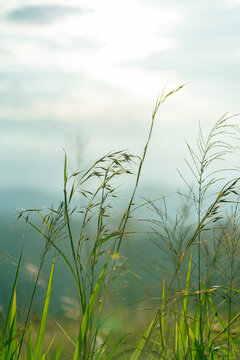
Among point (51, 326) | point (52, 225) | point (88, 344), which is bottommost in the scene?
point (51, 326)

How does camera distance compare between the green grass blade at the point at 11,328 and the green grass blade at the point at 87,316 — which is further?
the green grass blade at the point at 11,328

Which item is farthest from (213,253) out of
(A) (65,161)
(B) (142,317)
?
(B) (142,317)

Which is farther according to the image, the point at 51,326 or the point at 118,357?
the point at 51,326

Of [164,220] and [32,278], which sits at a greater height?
[164,220]

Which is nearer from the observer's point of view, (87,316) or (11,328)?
(87,316)

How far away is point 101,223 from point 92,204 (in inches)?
3.3

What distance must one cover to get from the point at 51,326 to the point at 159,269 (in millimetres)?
2010

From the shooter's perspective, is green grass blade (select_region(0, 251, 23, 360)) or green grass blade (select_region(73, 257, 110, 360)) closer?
green grass blade (select_region(73, 257, 110, 360))

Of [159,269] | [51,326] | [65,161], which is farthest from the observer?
[51,326]

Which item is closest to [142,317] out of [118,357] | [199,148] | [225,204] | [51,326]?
[51,326]

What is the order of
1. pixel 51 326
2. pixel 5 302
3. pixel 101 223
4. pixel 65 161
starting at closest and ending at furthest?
pixel 101 223, pixel 65 161, pixel 5 302, pixel 51 326

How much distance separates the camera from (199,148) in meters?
1.82

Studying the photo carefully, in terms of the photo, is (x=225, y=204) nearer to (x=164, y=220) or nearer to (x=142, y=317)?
(x=164, y=220)

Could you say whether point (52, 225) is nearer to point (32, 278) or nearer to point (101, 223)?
point (101, 223)
